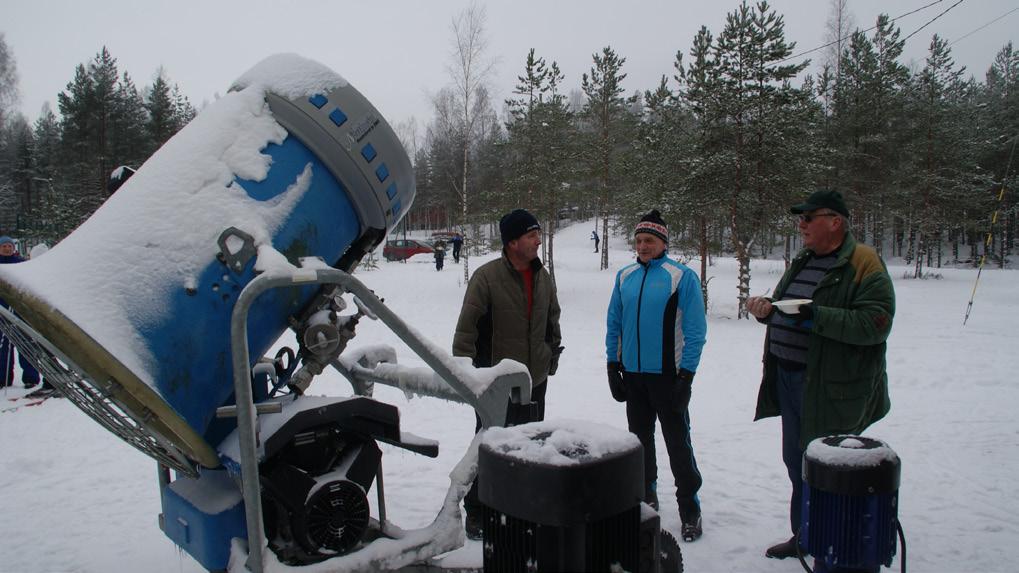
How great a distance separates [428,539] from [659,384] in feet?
6.29

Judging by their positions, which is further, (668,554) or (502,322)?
(502,322)

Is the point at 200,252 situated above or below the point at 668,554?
above

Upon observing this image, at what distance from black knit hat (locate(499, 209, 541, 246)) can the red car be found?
1341 inches

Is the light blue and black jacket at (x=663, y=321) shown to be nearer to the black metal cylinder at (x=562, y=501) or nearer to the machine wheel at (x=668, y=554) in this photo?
the machine wheel at (x=668, y=554)

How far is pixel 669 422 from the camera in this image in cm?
360

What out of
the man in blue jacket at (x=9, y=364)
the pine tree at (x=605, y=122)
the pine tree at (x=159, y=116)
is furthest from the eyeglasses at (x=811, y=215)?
the pine tree at (x=159, y=116)

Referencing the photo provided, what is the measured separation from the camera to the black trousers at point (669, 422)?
3.54 meters

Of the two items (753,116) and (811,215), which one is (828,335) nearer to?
(811,215)

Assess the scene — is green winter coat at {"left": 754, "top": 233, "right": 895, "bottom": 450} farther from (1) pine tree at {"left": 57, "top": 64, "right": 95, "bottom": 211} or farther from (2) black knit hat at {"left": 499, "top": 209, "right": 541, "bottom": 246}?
(1) pine tree at {"left": 57, "top": 64, "right": 95, "bottom": 211}

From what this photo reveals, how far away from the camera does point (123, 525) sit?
12.0ft

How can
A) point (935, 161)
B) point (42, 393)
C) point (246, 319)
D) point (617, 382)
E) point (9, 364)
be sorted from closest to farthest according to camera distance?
point (246, 319) < point (617, 382) < point (42, 393) < point (9, 364) < point (935, 161)

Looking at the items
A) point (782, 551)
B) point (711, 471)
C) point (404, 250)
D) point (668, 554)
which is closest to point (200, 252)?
point (668, 554)

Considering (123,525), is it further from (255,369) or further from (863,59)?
(863,59)

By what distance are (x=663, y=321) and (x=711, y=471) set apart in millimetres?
1674
